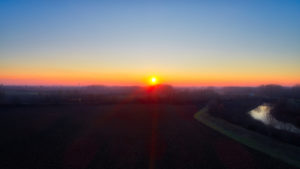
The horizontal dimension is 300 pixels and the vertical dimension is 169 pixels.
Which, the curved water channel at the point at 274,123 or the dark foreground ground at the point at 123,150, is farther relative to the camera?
the curved water channel at the point at 274,123

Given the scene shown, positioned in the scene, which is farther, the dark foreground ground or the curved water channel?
the curved water channel

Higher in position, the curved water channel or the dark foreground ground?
the dark foreground ground

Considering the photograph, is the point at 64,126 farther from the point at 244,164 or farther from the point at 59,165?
the point at 244,164

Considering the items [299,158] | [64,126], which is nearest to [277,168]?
[299,158]

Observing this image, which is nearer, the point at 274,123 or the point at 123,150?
the point at 123,150

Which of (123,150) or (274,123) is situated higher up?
(123,150)

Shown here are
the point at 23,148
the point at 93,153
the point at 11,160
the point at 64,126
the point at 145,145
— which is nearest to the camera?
the point at 11,160

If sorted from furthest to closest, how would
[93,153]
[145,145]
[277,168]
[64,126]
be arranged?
[64,126], [145,145], [93,153], [277,168]

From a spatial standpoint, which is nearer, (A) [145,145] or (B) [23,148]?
(B) [23,148]

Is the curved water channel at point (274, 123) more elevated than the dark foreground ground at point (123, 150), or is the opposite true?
the dark foreground ground at point (123, 150)
